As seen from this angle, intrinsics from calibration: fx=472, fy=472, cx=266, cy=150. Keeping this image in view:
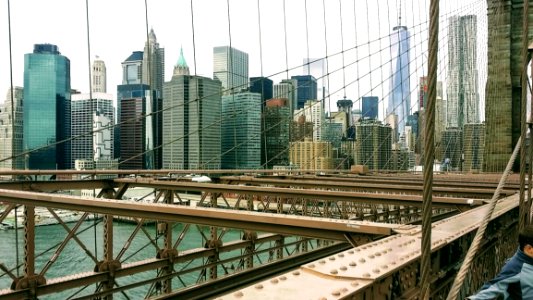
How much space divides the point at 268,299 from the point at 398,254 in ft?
3.73

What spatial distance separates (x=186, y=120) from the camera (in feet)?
54.9

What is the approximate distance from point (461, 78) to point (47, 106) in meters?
25.4

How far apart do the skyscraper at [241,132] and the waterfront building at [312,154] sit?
4.09 metres

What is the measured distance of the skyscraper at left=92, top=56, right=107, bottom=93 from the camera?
13.1m

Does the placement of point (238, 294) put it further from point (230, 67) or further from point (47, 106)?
point (230, 67)

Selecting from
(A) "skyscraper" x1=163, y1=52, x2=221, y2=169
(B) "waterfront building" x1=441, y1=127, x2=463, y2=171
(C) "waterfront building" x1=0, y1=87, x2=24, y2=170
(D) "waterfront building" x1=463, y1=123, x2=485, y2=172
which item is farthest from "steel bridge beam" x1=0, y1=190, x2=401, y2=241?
(B) "waterfront building" x1=441, y1=127, x2=463, y2=171

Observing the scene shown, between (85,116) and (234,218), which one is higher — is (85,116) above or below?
above

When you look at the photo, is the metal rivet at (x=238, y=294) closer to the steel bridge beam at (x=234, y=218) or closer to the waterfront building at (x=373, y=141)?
the steel bridge beam at (x=234, y=218)

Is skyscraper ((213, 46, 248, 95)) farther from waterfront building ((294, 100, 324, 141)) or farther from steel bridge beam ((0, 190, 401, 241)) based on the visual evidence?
steel bridge beam ((0, 190, 401, 241))

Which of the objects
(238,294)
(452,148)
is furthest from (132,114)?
(452,148)

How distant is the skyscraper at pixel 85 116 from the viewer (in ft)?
42.8

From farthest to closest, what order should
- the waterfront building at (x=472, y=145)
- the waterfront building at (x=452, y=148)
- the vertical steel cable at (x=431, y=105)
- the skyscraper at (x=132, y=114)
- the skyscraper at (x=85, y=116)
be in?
the waterfront building at (x=452, y=148)
the waterfront building at (x=472, y=145)
the skyscraper at (x=132, y=114)
the skyscraper at (x=85, y=116)
the vertical steel cable at (x=431, y=105)

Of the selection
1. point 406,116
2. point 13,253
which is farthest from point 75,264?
point 406,116

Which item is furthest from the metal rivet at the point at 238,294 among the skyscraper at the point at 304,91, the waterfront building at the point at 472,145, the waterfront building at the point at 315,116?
the waterfront building at the point at 472,145
